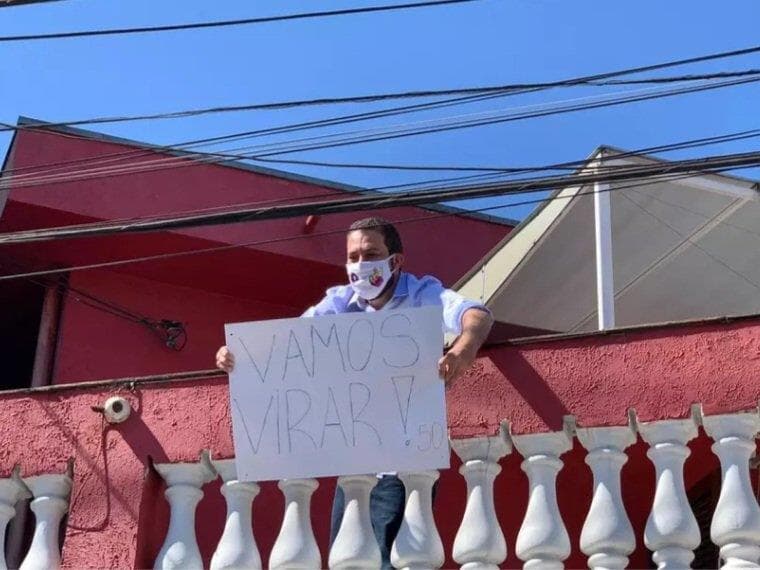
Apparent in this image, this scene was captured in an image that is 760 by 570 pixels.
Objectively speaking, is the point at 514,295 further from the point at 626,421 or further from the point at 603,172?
the point at 626,421

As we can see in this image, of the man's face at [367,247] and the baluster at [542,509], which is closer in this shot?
the baluster at [542,509]

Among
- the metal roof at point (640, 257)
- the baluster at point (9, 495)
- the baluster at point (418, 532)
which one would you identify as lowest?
the baluster at point (418, 532)

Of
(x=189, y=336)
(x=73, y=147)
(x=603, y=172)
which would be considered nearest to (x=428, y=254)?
(x=189, y=336)

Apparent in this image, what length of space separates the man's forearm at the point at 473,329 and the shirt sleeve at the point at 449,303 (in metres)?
0.02

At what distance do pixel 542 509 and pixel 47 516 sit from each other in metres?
1.59

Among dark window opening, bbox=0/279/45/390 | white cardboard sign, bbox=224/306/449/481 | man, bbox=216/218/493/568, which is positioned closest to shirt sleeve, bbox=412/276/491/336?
man, bbox=216/218/493/568

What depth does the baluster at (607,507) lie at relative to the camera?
398 cm

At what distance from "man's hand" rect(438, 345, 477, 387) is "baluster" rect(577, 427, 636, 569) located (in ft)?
1.36

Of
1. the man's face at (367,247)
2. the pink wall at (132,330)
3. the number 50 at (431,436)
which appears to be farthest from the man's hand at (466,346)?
the pink wall at (132,330)

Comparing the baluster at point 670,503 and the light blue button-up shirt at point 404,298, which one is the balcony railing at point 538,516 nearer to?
the baluster at point 670,503

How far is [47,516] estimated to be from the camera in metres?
4.46

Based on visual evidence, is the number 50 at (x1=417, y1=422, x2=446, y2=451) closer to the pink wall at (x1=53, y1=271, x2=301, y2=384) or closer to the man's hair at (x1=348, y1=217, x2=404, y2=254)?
the man's hair at (x1=348, y1=217, x2=404, y2=254)

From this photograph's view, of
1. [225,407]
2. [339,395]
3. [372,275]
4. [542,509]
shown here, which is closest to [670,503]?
[542,509]

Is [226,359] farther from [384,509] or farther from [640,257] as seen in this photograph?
[640,257]
